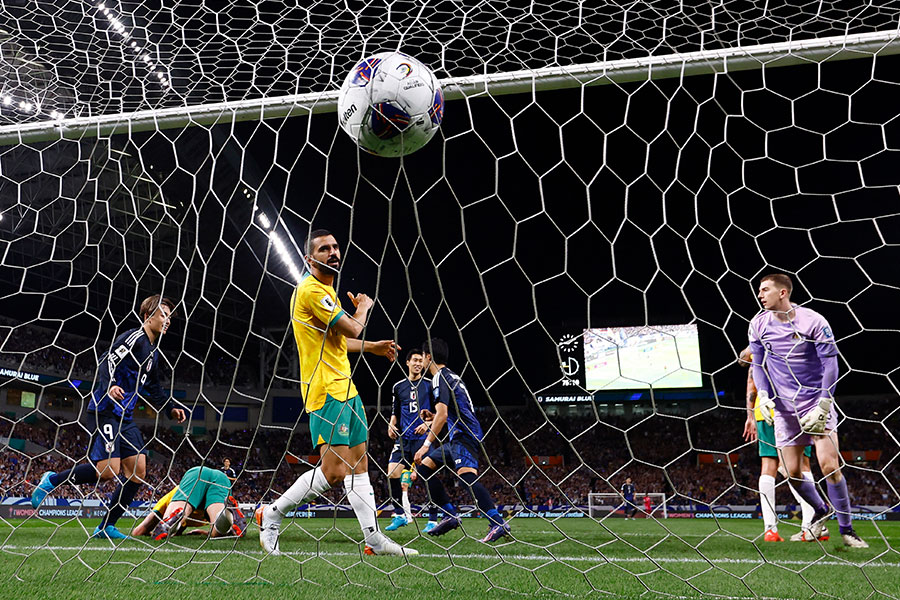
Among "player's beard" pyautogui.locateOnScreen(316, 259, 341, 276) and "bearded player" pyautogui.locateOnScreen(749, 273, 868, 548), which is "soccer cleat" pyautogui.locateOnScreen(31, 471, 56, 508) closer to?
"player's beard" pyautogui.locateOnScreen(316, 259, 341, 276)

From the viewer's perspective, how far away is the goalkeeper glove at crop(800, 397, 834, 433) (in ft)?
10.0

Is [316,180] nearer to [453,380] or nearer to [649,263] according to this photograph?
[453,380]

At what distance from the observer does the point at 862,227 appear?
17.0 m

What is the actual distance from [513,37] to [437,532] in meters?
3.56

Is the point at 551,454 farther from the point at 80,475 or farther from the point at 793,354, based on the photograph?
the point at 793,354

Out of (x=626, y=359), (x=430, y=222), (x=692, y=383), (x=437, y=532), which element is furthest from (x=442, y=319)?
(x=437, y=532)

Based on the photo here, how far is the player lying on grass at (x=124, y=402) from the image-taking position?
166 inches

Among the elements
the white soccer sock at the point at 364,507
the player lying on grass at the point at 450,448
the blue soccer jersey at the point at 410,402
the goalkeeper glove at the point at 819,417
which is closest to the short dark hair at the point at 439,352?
the player lying on grass at the point at 450,448

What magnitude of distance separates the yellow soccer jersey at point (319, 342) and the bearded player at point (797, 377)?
216 centimetres

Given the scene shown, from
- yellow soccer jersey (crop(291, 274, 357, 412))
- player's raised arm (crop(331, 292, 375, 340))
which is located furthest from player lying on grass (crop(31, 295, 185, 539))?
player's raised arm (crop(331, 292, 375, 340))

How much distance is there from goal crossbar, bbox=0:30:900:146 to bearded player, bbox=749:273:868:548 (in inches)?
45.0

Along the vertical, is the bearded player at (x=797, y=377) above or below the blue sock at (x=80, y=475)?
above

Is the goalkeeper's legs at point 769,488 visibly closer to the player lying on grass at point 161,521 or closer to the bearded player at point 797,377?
the bearded player at point 797,377

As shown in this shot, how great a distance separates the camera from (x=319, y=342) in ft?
10.6
